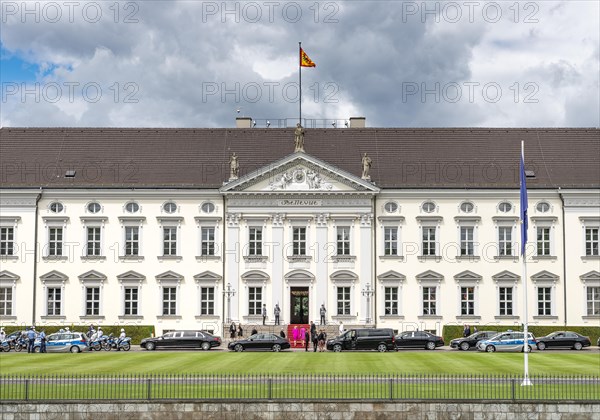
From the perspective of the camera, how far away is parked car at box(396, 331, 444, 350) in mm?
58969

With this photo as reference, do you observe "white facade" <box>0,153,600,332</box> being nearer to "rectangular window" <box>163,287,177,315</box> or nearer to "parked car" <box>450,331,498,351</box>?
"rectangular window" <box>163,287,177,315</box>

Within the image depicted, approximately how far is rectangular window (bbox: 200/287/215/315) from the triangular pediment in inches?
281

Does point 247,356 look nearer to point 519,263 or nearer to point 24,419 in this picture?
point 24,419

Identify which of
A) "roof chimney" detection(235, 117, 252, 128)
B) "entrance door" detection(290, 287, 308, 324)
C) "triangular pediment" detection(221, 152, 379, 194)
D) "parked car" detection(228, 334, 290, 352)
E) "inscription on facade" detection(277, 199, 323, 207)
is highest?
"roof chimney" detection(235, 117, 252, 128)

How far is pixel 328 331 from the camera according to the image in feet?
221

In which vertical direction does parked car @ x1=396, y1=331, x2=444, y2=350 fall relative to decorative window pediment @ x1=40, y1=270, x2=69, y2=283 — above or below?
below

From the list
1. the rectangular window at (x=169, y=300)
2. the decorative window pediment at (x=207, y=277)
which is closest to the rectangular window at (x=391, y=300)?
the decorative window pediment at (x=207, y=277)

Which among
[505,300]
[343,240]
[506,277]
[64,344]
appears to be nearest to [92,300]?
[64,344]

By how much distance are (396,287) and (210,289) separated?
13.1 metres

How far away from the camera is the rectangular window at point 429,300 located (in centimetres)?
7025

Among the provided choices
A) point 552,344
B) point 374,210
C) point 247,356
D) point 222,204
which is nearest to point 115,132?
point 222,204

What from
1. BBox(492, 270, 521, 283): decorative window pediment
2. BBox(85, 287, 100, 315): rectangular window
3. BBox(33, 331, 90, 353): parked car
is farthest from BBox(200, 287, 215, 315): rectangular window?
BBox(492, 270, 521, 283): decorative window pediment

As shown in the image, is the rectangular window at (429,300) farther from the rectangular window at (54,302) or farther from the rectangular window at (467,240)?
the rectangular window at (54,302)

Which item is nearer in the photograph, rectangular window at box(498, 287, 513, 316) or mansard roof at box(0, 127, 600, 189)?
rectangular window at box(498, 287, 513, 316)
